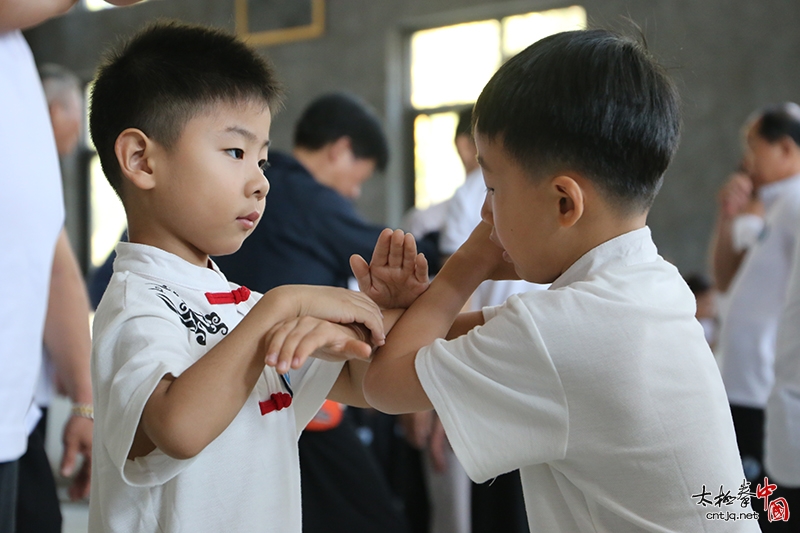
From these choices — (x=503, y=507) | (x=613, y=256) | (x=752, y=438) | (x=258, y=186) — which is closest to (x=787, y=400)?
(x=752, y=438)

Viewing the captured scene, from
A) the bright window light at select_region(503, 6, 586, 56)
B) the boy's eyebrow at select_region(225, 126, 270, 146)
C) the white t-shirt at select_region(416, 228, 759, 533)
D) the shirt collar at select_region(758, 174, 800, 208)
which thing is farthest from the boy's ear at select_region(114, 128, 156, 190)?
the bright window light at select_region(503, 6, 586, 56)

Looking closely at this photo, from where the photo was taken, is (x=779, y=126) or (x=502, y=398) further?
(x=779, y=126)

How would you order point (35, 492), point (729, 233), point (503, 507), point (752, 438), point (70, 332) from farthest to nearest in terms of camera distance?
point (729, 233) < point (752, 438) < point (503, 507) < point (70, 332) < point (35, 492)

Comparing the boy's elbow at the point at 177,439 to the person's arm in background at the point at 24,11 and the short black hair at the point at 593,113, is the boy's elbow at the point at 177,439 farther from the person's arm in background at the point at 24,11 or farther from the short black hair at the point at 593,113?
the person's arm in background at the point at 24,11

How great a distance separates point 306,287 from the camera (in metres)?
1.02

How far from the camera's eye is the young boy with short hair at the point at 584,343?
100 cm

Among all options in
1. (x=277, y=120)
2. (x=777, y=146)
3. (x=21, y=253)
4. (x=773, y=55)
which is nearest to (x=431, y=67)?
(x=277, y=120)

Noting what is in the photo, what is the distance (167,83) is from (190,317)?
1.09 ft

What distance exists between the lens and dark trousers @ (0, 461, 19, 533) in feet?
4.05

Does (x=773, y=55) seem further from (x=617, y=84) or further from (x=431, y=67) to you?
(x=617, y=84)

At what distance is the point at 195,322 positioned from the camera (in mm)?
1028

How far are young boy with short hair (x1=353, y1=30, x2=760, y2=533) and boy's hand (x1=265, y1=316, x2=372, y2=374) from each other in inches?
4.6

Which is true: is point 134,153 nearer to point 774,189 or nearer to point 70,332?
point 70,332

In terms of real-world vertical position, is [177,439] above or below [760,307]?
above
